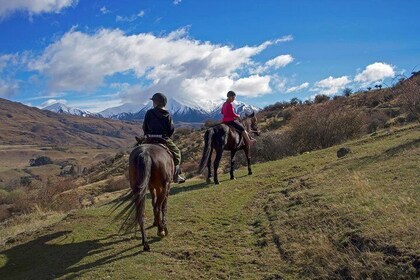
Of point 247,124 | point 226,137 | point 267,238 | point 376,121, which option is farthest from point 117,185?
point 267,238

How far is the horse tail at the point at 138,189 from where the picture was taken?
798 centimetres

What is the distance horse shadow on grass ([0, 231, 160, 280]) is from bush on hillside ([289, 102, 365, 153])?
17808 mm

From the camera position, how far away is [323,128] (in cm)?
2481

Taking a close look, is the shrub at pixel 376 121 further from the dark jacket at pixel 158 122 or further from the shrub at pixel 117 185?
the dark jacket at pixel 158 122

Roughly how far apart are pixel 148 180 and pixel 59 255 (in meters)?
2.55

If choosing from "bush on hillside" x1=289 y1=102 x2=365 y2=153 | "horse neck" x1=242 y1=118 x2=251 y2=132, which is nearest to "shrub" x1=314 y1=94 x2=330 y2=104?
"bush on hillside" x1=289 y1=102 x2=365 y2=153

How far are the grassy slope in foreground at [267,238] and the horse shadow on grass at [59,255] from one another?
0.02m

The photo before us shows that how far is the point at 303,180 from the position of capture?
41.6 ft

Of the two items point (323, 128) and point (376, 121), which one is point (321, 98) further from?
point (323, 128)

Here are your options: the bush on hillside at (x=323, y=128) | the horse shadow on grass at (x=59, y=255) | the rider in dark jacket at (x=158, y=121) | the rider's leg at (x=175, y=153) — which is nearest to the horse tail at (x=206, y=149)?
the rider's leg at (x=175, y=153)

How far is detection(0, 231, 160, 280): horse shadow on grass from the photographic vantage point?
25.1 ft

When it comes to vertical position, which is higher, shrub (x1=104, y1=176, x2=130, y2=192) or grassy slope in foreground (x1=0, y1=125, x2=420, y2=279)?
shrub (x1=104, y1=176, x2=130, y2=192)

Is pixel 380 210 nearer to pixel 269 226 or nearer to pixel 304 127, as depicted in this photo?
pixel 269 226

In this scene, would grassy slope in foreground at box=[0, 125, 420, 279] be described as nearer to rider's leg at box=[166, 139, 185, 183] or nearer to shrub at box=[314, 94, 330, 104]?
rider's leg at box=[166, 139, 185, 183]
